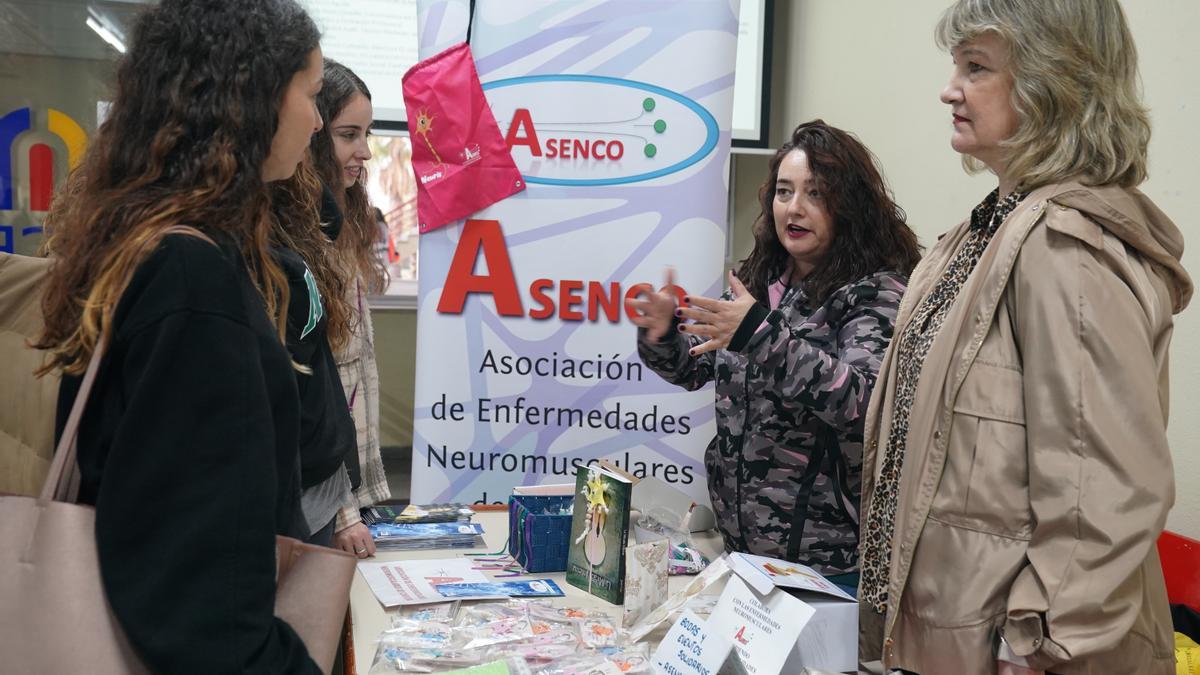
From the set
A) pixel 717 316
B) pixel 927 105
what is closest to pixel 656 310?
pixel 717 316

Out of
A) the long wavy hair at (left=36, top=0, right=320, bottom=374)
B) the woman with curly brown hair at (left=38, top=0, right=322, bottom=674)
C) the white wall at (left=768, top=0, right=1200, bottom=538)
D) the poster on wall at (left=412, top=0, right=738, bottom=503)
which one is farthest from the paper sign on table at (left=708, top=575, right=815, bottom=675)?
the poster on wall at (left=412, top=0, right=738, bottom=503)

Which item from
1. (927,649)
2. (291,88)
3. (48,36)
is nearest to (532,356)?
(927,649)

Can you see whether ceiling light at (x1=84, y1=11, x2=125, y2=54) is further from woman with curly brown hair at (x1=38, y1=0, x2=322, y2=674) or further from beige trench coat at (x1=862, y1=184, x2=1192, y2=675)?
beige trench coat at (x1=862, y1=184, x2=1192, y2=675)

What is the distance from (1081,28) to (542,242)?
1.89m

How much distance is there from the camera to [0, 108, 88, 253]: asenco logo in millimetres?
3891

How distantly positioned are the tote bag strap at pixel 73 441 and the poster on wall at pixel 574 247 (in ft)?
7.03

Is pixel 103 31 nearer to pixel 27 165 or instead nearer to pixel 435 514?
pixel 27 165

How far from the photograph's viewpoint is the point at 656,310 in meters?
2.07

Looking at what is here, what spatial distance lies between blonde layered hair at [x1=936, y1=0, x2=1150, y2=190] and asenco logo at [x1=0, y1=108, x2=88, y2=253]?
3.59 m

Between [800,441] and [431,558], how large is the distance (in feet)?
2.56

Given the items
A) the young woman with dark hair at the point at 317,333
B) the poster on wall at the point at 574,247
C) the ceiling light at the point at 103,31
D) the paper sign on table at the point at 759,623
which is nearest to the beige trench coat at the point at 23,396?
the young woman with dark hair at the point at 317,333

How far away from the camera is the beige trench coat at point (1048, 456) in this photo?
3.87ft

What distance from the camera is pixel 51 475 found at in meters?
0.88

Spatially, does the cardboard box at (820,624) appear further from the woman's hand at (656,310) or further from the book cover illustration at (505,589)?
the woman's hand at (656,310)
